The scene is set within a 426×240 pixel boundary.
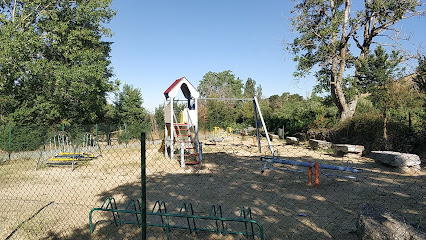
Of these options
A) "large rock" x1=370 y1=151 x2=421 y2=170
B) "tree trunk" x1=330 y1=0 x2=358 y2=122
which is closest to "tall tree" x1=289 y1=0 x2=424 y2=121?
"tree trunk" x1=330 y1=0 x2=358 y2=122

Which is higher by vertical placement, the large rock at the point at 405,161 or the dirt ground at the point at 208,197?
the large rock at the point at 405,161

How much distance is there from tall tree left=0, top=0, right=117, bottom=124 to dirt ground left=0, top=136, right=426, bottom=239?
7.23 m

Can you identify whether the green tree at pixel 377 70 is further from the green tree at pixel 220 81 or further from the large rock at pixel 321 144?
the green tree at pixel 220 81

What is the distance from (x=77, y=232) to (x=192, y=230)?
1.71 metres

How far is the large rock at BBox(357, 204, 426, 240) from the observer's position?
2.74m

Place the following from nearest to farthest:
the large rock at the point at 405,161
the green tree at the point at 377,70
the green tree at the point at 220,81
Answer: the large rock at the point at 405,161 < the green tree at the point at 377,70 < the green tree at the point at 220,81

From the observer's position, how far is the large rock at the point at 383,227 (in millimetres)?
2740

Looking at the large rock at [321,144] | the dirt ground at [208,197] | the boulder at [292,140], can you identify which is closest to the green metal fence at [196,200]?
the dirt ground at [208,197]

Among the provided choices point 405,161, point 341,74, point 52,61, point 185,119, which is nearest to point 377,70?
point 341,74

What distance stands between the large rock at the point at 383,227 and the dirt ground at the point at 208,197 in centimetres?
28

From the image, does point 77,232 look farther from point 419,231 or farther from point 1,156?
point 1,156

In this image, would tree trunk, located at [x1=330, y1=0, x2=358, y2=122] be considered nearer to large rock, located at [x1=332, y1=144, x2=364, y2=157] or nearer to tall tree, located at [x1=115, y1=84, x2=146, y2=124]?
Answer: large rock, located at [x1=332, y1=144, x2=364, y2=157]

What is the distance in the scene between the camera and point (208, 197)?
18.9 ft

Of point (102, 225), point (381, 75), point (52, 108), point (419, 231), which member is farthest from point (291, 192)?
point (52, 108)
